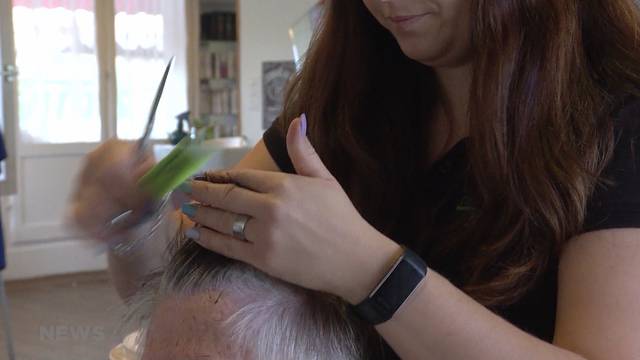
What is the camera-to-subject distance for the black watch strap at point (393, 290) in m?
0.55

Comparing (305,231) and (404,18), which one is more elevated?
(404,18)

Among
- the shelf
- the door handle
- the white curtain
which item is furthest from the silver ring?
the shelf

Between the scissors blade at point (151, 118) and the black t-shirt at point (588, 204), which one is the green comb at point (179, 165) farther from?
the black t-shirt at point (588, 204)

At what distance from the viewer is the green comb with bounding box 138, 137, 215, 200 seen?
612 mm

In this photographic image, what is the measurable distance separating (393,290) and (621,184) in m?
0.27

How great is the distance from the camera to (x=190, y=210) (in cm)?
63

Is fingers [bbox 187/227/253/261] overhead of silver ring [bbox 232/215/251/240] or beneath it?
beneath

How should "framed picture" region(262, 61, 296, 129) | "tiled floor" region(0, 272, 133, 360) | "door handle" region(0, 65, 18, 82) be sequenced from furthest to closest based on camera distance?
"framed picture" region(262, 61, 296, 129), "door handle" region(0, 65, 18, 82), "tiled floor" region(0, 272, 133, 360)

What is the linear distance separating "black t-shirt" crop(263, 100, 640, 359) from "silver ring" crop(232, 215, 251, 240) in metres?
0.26

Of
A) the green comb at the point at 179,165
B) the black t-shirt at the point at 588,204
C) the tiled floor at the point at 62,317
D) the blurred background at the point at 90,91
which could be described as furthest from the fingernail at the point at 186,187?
the blurred background at the point at 90,91

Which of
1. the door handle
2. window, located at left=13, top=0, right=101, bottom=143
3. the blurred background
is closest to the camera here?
the door handle

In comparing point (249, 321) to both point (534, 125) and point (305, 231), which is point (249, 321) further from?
point (534, 125)

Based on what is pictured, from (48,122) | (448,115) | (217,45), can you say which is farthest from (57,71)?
(448,115)

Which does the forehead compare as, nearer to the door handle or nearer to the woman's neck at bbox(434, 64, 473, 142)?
the woman's neck at bbox(434, 64, 473, 142)
